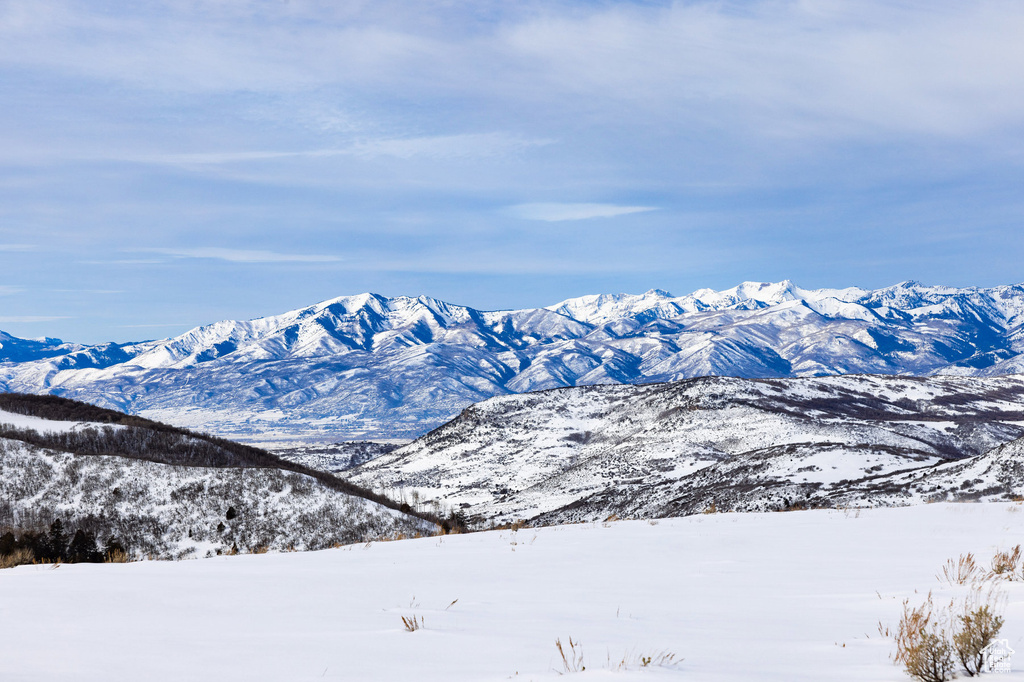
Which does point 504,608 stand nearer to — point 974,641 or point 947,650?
point 947,650

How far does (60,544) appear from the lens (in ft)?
149

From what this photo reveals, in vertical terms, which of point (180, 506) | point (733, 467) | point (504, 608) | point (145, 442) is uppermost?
point (504, 608)

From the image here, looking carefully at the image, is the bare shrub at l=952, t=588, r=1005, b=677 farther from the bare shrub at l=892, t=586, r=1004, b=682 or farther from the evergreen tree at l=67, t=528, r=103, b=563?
the evergreen tree at l=67, t=528, r=103, b=563

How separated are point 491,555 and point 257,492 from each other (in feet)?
160

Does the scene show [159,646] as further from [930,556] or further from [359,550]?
[930,556]

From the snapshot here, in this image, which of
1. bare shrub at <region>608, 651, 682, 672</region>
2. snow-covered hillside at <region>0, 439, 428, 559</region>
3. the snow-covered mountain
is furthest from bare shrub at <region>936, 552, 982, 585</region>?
snow-covered hillside at <region>0, 439, 428, 559</region>

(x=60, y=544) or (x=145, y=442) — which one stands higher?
(x=145, y=442)

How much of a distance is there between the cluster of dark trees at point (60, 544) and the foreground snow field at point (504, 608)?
33.3 meters

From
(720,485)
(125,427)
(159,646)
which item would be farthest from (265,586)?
(720,485)

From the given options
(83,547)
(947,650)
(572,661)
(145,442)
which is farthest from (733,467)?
(572,661)

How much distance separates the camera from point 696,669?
550 centimetres

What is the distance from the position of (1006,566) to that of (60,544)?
5126 centimetres

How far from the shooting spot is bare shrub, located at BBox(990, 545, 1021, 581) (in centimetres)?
944

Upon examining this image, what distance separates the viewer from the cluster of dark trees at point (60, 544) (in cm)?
3966
